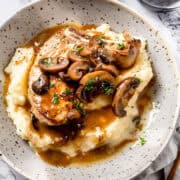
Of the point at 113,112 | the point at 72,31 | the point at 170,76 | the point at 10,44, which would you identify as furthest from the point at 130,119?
the point at 10,44

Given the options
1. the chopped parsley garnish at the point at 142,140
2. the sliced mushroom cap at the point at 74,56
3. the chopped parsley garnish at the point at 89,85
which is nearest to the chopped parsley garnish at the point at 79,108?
the chopped parsley garnish at the point at 89,85

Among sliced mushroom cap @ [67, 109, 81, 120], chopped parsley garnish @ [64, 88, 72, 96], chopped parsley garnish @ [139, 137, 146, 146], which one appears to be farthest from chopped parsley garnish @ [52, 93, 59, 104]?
chopped parsley garnish @ [139, 137, 146, 146]

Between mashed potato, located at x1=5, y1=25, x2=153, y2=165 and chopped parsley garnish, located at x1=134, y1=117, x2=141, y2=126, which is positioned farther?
chopped parsley garnish, located at x1=134, y1=117, x2=141, y2=126

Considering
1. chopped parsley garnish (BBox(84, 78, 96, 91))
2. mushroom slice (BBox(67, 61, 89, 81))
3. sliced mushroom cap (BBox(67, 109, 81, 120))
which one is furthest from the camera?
mushroom slice (BBox(67, 61, 89, 81))

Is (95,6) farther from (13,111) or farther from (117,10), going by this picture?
(13,111)

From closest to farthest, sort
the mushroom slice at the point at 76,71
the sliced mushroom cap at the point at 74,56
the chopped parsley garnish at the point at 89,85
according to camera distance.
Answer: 1. the chopped parsley garnish at the point at 89,85
2. the mushroom slice at the point at 76,71
3. the sliced mushroom cap at the point at 74,56

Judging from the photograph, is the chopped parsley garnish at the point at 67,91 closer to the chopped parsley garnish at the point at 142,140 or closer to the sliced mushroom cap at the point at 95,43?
the sliced mushroom cap at the point at 95,43

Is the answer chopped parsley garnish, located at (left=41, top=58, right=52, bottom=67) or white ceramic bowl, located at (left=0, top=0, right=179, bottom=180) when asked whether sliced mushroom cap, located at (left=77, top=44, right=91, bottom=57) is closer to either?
chopped parsley garnish, located at (left=41, top=58, right=52, bottom=67)

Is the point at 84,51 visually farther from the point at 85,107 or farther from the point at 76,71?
the point at 85,107
